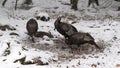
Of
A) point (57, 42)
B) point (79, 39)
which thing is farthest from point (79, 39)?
point (57, 42)

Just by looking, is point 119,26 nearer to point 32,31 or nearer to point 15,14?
point 32,31

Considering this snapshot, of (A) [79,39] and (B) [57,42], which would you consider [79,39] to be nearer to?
(A) [79,39]

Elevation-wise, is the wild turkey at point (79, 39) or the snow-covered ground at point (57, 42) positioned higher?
the wild turkey at point (79, 39)

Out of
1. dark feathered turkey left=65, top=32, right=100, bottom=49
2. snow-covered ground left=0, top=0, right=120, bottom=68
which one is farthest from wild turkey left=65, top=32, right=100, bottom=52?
snow-covered ground left=0, top=0, right=120, bottom=68

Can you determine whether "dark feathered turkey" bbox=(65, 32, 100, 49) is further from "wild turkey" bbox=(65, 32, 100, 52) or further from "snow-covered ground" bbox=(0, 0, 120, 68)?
"snow-covered ground" bbox=(0, 0, 120, 68)

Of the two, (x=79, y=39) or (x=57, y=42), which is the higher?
(x=79, y=39)

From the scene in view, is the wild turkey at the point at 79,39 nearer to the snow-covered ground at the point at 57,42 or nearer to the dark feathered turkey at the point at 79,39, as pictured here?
the dark feathered turkey at the point at 79,39

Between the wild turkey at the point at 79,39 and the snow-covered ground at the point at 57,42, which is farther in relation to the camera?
the wild turkey at the point at 79,39

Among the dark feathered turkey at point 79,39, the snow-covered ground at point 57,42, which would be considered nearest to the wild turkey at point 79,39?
the dark feathered turkey at point 79,39

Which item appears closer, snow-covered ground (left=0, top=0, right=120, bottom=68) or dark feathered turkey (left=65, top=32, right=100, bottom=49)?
snow-covered ground (left=0, top=0, right=120, bottom=68)

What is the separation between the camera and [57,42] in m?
13.0

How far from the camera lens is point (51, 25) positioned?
15.9 meters

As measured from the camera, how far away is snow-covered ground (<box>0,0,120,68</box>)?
10.4 metres

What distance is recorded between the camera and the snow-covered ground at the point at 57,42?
10.4 metres
